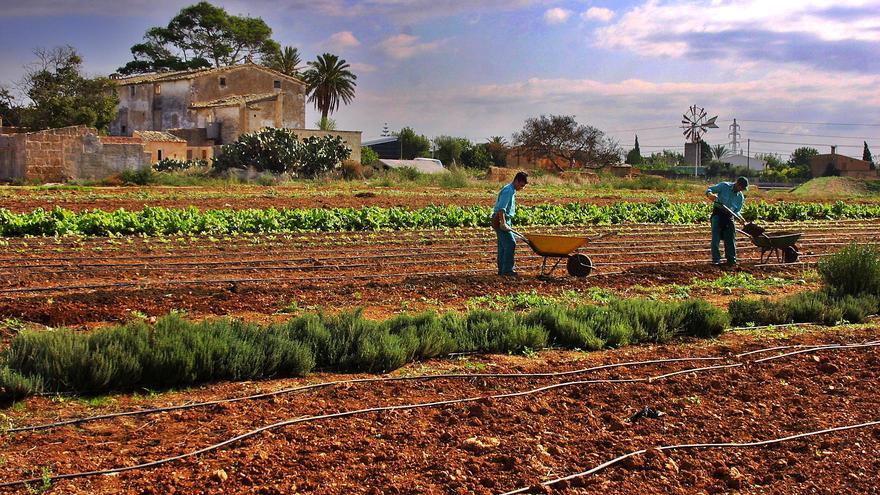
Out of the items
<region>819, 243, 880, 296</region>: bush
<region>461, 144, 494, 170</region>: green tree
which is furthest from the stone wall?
<region>461, 144, 494, 170</region>: green tree

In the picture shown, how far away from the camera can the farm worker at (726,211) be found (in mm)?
14719

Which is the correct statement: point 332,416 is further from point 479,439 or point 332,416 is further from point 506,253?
point 506,253

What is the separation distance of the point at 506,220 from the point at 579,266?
154 cm

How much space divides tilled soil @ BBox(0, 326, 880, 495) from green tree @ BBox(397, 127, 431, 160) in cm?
7073

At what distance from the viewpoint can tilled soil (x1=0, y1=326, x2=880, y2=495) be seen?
5363mm

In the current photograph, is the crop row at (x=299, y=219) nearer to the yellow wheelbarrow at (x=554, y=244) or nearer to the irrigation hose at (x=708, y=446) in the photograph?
the yellow wheelbarrow at (x=554, y=244)

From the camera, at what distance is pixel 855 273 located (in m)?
11.8

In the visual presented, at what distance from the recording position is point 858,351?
9.16 meters

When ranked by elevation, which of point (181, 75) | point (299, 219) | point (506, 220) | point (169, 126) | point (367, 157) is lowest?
point (299, 219)

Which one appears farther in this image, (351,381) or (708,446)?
(351,381)

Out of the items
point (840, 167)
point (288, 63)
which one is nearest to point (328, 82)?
point (288, 63)

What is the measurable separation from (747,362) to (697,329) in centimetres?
137

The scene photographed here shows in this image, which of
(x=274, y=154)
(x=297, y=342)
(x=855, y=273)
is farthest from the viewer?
(x=274, y=154)

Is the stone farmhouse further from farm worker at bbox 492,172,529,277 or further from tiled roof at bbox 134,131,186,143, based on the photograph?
farm worker at bbox 492,172,529,277
